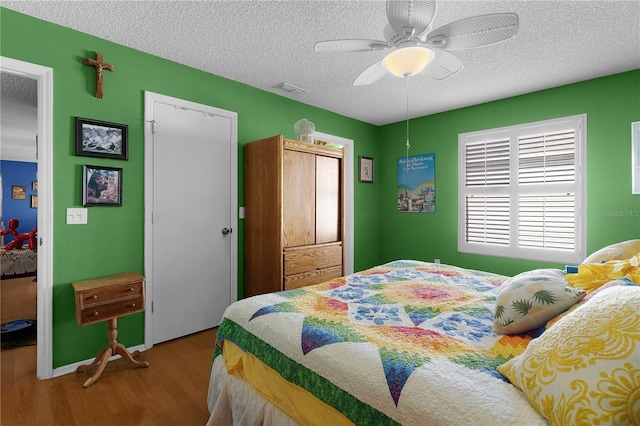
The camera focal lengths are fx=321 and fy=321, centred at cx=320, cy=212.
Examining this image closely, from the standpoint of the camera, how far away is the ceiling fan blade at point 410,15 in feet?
4.92

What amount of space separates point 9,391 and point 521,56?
461cm

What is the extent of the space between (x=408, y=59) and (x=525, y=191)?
8.96 feet

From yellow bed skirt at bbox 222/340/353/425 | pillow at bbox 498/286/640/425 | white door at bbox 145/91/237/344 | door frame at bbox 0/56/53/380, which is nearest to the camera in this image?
pillow at bbox 498/286/640/425

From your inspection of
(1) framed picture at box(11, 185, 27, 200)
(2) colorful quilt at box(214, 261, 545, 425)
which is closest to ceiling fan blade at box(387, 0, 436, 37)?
(2) colorful quilt at box(214, 261, 545, 425)

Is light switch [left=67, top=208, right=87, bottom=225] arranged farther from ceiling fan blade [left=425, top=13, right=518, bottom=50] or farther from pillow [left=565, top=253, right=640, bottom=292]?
pillow [left=565, top=253, right=640, bottom=292]

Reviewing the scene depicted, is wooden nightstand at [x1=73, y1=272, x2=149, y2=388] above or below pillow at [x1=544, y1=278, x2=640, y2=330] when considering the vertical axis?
below

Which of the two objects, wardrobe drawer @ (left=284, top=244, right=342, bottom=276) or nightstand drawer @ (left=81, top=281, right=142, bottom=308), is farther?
wardrobe drawer @ (left=284, top=244, right=342, bottom=276)

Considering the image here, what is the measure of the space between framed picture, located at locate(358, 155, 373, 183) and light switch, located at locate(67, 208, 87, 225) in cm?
343

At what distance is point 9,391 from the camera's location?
2.14m

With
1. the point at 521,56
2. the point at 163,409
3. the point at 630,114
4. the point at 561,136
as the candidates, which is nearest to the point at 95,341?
the point at 163,409

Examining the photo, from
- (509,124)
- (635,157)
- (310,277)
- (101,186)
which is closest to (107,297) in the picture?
(101,186)

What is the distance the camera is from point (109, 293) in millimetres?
2309

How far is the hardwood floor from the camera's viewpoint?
74.4 inches

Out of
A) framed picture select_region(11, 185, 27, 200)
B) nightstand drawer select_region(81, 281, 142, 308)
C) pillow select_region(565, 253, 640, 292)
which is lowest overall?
nightstand drawer select_region(81, 281, 142, 308)
